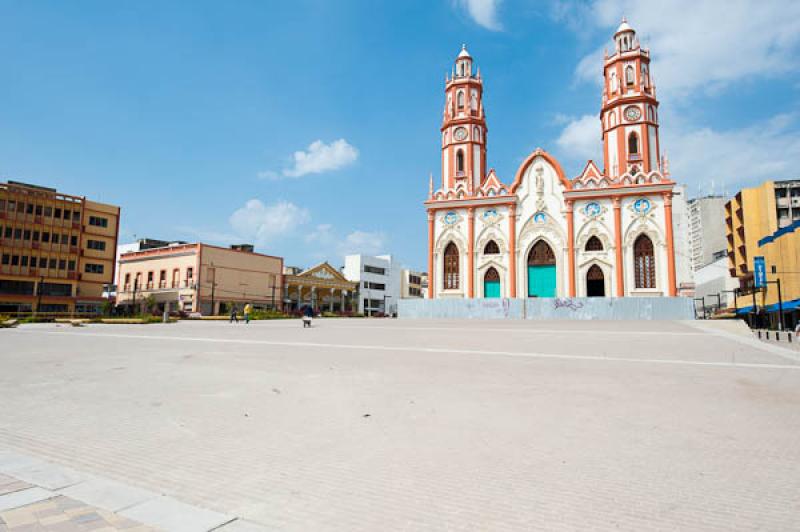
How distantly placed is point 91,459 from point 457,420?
3450 mm

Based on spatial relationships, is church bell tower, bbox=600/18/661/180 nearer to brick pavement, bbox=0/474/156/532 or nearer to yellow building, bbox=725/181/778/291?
yellow building, bbox=725/181/778/291

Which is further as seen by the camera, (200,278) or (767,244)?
(200,278)

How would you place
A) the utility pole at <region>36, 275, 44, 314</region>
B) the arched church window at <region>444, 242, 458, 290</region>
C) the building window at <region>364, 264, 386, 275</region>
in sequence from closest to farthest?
the utility pole at <region>36, 275, 44, 314</region> < the arched church window at <region>444, 242, 458, 290</region> < the building window at <region>364, 264, 386, 275</region>

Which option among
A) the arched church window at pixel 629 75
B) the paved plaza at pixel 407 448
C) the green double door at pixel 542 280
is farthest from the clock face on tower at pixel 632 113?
the paved plaza at pixel 407 448

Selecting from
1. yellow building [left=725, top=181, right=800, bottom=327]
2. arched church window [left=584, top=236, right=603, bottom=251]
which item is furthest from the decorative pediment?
yellow building [left=725, top=181, right=800, bottom=327]

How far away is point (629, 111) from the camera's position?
4416cm

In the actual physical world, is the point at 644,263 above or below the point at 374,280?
below

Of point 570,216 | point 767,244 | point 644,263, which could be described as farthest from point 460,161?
point 767,244

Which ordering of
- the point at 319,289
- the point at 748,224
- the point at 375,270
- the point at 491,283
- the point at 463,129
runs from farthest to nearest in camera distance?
the point at 375,270 → the point at 319,289 → the point at 748,224 → the point at 463,129 → the point at 491,283

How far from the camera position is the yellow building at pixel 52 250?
44.3m

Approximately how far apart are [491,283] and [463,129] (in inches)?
677

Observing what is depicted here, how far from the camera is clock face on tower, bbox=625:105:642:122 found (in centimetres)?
4391

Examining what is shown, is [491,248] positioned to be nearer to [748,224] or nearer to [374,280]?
[748,224]

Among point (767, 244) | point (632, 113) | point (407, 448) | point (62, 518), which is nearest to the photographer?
point (62, 518)
